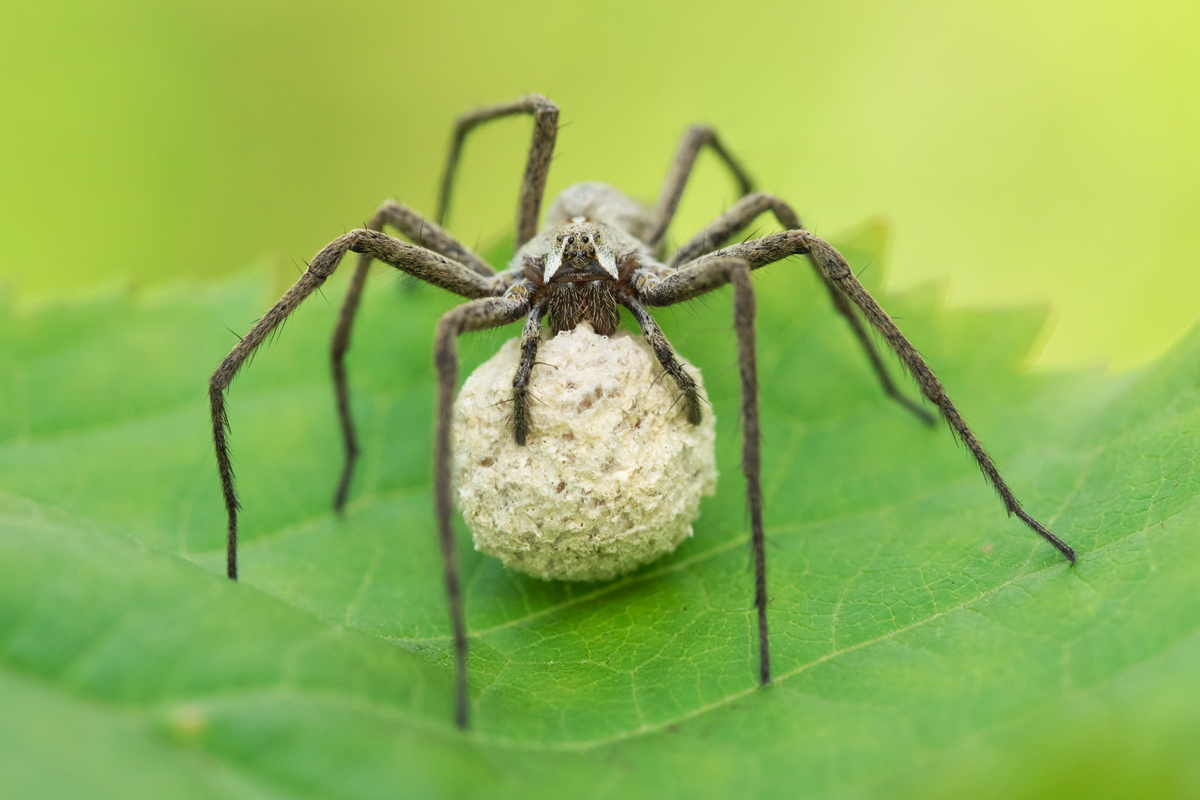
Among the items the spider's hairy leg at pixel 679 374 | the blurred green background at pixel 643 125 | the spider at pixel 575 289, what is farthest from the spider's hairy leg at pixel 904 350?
the blurred green background at pixel 643 125

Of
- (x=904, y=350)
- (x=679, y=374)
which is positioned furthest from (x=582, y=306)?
(x=904, y=350)

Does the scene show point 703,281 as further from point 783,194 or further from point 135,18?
point 135,18

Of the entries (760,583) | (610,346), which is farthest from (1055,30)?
(760,583)

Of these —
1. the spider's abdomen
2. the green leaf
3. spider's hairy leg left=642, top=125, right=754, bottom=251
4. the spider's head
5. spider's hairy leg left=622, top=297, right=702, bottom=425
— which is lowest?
the green leaf

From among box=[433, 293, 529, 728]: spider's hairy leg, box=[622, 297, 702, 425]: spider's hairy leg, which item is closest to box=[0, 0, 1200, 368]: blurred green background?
box=[622, 297, 702, 425]: spider's hairy leg

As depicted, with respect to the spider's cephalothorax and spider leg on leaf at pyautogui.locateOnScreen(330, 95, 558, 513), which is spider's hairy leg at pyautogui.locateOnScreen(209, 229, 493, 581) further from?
the spider's cephalothorax

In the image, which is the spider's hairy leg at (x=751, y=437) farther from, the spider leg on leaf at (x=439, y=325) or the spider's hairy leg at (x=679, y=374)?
the spider leg on leaf at (x=439, y=325)
